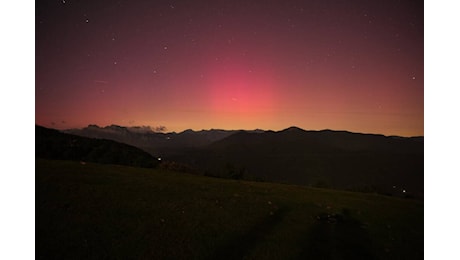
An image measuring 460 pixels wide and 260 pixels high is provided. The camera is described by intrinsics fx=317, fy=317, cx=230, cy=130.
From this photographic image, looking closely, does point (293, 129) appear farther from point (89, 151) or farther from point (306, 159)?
point (89, 151)

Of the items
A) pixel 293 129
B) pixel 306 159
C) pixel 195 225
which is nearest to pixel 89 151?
pixel 293 129

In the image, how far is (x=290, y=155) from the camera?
9.78 meters

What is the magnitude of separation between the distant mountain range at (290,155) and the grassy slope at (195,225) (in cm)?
316

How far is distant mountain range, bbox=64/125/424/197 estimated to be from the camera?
29.0ft

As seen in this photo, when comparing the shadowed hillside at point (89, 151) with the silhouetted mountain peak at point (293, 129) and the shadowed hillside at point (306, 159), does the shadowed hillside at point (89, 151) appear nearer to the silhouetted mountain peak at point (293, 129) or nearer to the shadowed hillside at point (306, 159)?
the shadowed hillside at point (306, 159)

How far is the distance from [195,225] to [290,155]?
6.42 meters

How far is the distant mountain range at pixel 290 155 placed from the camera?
884cm

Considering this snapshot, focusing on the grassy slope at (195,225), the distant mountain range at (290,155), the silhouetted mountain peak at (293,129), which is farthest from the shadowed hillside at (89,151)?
the silhouetted mountain peak at (293,129)

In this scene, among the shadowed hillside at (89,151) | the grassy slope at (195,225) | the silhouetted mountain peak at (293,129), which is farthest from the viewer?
the silhouetted mountain peak at (293,129)
